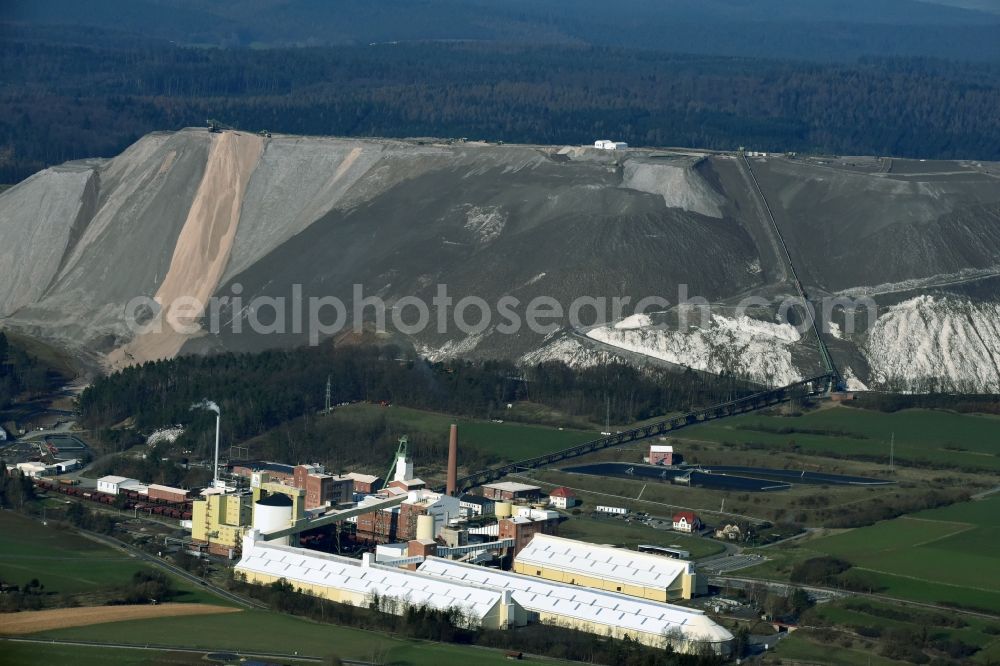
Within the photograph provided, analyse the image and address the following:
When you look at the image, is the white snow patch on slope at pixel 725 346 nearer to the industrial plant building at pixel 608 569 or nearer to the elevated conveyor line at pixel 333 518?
the elevated conveyor line at pixel 333 518

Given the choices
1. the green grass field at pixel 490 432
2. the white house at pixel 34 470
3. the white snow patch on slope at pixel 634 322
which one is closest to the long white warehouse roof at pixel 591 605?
the green grass field at pixel 490 432

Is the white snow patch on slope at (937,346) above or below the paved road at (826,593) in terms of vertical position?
above

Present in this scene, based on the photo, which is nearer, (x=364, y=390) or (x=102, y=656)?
(x=102, y=656)

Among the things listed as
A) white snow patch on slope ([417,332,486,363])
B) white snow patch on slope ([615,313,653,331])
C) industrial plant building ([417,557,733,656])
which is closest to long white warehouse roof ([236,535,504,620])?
industrial plant building ([417,557,733,656])

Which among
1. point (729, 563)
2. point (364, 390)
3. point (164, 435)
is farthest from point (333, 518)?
point (364, 390)

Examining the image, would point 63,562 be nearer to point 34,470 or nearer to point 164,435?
point 34,470

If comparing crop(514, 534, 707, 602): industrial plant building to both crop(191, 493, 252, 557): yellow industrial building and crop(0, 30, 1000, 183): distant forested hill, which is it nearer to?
crop(191, 493, 252, 557): yellow industrial building
